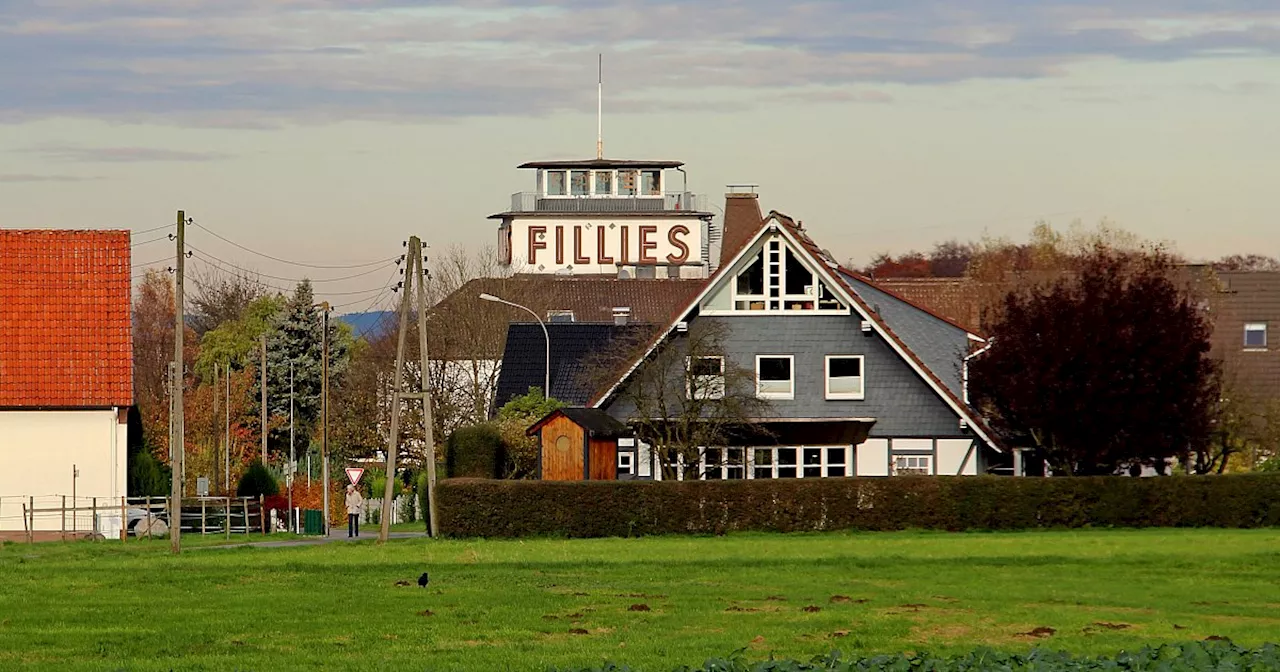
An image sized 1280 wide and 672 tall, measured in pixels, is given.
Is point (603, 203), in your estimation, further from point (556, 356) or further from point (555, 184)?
point (556, 356)

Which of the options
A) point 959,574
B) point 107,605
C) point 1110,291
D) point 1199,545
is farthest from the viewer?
point 1110,291

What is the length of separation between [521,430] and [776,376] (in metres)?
7.91

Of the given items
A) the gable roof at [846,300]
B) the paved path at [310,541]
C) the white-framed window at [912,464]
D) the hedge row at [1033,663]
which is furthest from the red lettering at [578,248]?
the hedge row at [1033,663]

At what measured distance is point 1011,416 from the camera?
173 feet

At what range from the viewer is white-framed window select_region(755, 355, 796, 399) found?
5416cm

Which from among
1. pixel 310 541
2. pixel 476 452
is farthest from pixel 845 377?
pixel 310 541

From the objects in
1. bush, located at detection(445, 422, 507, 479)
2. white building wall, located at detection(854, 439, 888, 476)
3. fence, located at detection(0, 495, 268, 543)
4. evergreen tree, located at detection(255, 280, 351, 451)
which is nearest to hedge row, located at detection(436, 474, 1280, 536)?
bush, located at detection(445, 422, 507, 479)

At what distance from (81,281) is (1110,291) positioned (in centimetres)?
3424

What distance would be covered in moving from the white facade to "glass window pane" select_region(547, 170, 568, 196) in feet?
12.8

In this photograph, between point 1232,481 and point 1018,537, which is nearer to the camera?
point 1018,537

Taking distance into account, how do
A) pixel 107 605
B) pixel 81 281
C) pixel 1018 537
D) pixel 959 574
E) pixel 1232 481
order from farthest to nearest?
pixel 81 281 < pixel 1232 481 < pixel 1018 537 < pixel 959 574 < pixel 107 605

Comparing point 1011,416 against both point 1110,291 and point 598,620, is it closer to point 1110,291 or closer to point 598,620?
point 1110,291

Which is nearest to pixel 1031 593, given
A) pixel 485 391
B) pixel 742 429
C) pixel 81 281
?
pixel 742 429

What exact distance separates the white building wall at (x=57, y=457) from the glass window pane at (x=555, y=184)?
325 feet
